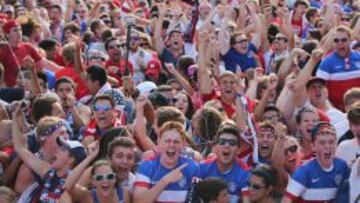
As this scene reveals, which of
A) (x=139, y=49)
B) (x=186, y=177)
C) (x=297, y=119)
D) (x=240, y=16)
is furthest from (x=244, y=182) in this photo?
(x=240, y=16)

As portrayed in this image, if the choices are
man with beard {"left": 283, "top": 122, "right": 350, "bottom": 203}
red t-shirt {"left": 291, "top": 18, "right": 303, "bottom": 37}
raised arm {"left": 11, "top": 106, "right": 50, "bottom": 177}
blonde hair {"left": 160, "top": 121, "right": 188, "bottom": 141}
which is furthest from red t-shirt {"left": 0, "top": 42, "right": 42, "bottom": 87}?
red t-shirt {"left": 291, "top": 18, "right": 303, "bottom": 37}

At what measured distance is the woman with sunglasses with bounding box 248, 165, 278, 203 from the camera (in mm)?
6992

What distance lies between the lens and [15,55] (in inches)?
438

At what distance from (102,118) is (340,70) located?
118 inches

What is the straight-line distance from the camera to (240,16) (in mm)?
14008

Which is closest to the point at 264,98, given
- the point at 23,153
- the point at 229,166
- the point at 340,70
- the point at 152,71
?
the point at 340,70

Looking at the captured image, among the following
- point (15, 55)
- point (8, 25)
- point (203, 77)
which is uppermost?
point (8, 25)

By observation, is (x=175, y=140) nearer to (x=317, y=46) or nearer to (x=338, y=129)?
(x=338, y=129)

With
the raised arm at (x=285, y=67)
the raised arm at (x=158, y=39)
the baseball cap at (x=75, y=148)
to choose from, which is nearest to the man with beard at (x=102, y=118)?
the baseball cap at (x=75, y=148)

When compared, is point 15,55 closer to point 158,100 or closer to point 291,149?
point 158,100

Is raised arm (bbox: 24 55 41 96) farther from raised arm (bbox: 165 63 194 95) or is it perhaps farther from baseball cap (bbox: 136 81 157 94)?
raised arm (bbox: 165 63 194 95)

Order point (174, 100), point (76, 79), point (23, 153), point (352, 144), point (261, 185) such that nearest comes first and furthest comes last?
1. point (261, 185)
2. point (23, 153)
3. point (352, 144)
4. point (174, 100)
5. point (76, 79)

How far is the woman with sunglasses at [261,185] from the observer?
6992mm

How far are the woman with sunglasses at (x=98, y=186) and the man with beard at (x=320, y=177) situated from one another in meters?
1.22
